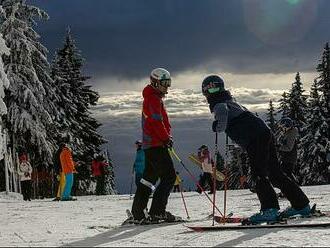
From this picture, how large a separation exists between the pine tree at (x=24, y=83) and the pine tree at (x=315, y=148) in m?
22.6

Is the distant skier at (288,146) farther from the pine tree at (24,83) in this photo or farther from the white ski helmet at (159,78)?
the pine tree at (24,83)

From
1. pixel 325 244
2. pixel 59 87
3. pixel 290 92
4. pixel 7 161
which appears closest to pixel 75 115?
pixel 59 87

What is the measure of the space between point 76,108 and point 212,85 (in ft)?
117

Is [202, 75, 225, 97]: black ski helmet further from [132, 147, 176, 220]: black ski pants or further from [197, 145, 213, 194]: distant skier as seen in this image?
[197, 145, 213, 194]: distant skier

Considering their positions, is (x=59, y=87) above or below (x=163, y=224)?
above

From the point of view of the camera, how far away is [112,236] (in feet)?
22.8

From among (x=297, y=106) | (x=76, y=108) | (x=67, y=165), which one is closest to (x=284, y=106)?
(x=297, y=106)

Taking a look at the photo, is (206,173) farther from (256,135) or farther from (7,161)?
(256,135)

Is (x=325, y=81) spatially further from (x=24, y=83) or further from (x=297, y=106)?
(x=24, y=83)

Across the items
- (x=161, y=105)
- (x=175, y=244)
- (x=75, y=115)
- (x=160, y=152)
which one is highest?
(x=75, y=115)

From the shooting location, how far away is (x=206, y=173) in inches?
843

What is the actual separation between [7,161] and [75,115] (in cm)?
1438

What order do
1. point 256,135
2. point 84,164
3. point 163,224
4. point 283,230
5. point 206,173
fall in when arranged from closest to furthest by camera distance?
point 283,230, point 256,135, point 163,224, point 206,173, point 84,164

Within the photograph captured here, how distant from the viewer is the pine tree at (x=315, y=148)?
46062mm
